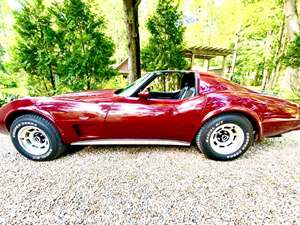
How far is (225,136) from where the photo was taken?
2789 mm

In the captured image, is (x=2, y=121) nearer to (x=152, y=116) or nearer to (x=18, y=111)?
(x=18, y=111)

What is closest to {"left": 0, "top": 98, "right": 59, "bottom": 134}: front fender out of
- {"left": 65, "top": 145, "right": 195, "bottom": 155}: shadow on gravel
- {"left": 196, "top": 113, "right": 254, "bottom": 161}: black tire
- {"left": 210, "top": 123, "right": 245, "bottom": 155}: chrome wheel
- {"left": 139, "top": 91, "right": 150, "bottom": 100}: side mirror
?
→ {"left": 65, "top": 145, "right": 195, "bottom": 155}: shadow on gravel

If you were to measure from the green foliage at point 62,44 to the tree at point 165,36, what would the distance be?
200cm

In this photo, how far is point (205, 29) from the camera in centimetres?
2341

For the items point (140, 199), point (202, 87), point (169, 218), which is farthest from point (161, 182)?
point (202, 87)

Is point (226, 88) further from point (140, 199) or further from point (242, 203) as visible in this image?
point (140, 199)

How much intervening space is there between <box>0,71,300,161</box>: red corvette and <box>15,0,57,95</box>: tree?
161 inches

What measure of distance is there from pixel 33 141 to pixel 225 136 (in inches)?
103

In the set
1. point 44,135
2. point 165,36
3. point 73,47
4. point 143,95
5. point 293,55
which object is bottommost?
point 44,135

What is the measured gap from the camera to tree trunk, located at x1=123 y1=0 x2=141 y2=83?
6.09 meters

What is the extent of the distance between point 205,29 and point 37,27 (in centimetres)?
2085

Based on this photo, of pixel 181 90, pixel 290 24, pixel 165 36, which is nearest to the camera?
pixel 181 90

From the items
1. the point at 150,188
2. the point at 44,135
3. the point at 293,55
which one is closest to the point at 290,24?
the point at 293,55

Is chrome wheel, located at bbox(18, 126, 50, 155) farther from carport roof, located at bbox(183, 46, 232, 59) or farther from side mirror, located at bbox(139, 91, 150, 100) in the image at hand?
carport roof, located at bbox(183, 46, 232, 59)
